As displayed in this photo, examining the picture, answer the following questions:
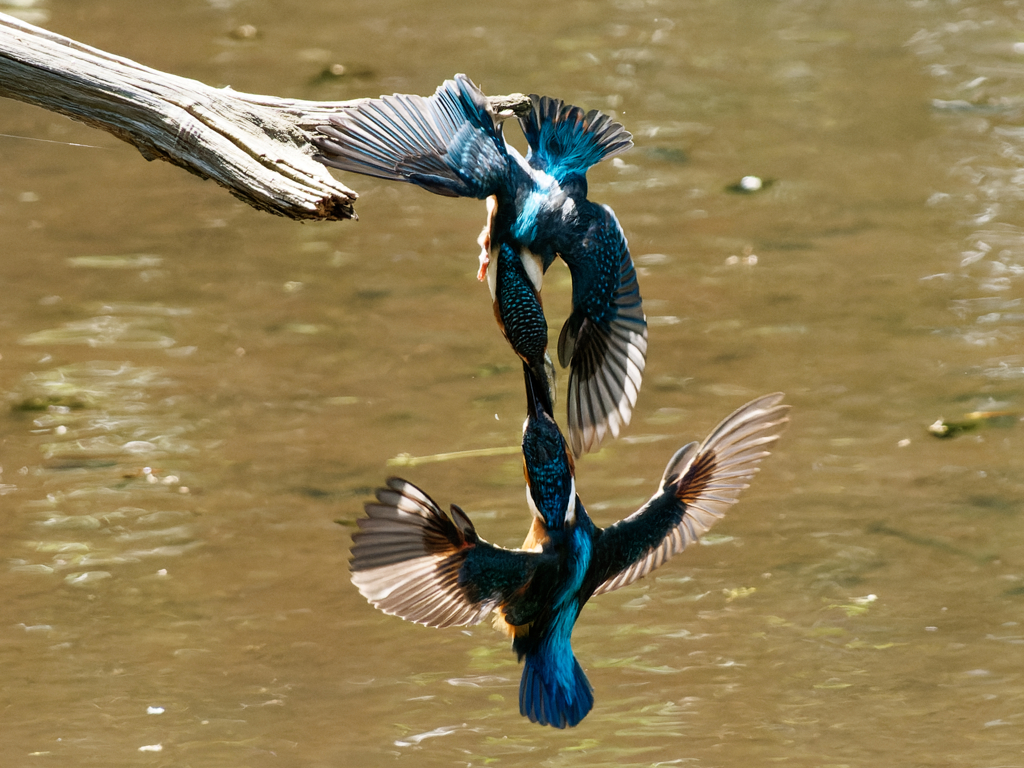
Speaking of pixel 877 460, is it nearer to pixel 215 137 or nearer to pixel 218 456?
pixel 218 456

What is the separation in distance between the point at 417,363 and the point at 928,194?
2155mm

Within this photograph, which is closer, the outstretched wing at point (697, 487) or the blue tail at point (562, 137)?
the blue tail at point (562, 137)

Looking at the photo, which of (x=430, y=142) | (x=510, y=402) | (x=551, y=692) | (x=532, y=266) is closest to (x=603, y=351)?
(x=532, y=266)

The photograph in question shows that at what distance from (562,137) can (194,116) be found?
0.67 meters

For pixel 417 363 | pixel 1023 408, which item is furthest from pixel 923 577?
pixel 417 363

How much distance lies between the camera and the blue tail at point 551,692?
99.3 inches

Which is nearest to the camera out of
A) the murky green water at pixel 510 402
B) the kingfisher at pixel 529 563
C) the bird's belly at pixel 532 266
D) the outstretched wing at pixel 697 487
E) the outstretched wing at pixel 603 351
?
the bird's belly at pixel 532 266

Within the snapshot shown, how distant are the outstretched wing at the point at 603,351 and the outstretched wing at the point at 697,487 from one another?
208 millimetres

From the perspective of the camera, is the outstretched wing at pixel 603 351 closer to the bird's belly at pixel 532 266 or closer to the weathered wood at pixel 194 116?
the bird's belly at pixel 532 266

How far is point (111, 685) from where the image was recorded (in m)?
3.38

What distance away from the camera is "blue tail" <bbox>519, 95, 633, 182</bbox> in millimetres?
2406

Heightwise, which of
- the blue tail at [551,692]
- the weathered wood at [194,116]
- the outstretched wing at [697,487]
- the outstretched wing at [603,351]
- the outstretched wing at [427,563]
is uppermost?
the weathered wood at [194,116]

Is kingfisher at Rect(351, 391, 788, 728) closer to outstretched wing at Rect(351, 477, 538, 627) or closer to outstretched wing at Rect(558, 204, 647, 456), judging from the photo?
outstretched wing at Rect(351, 477, 538, 627)

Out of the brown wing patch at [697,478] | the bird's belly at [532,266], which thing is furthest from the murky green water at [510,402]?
the bird's belly at [532,266]
